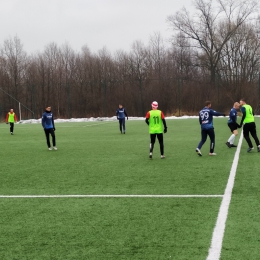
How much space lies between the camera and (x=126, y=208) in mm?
7348

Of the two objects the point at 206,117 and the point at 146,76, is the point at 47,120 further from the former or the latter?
the point at 146,76

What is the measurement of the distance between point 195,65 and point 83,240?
57603mm

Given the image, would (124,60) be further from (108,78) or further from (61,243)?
(61,243)

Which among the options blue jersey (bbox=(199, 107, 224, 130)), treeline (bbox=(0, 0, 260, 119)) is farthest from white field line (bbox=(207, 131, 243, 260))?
treeline (bbox=(0, 0, 260, 119))

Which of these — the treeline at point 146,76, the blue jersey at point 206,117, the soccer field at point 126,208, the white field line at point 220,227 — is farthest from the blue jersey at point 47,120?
the treeline at point 146,76

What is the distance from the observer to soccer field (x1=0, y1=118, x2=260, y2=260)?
210 inches

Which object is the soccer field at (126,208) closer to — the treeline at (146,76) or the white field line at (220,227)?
the white field line at (220,227)

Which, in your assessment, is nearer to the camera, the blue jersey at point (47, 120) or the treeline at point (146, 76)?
the blue jersey at point (47, 120)

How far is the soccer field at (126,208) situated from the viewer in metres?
5.34

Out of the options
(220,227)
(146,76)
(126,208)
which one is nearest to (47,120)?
(126,208)

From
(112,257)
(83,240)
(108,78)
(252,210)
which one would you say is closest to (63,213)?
(83,240)

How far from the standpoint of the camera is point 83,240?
18.7 ft

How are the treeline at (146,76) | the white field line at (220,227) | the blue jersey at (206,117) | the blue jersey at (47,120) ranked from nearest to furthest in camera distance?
the white field line at (220,227) → the blue jersey at (206,117) → the blue jersey at (47,120) → the treeline at (146,76)

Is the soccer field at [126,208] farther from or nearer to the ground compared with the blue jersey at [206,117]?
nearer to the ground
